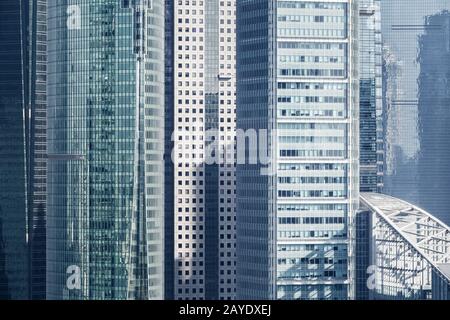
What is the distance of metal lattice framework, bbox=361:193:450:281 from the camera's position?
56.8 metres

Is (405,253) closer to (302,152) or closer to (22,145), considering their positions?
(302,152)

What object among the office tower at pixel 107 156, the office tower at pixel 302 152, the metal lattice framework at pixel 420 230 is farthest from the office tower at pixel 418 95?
the office tower at pixel 107 156

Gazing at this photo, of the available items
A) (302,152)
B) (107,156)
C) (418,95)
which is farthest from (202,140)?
(418,95)

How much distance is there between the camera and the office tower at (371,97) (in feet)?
217

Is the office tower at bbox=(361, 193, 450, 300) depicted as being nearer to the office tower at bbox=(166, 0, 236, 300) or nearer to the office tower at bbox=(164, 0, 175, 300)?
the office tower at bbox=(166, 0, 236, 300)

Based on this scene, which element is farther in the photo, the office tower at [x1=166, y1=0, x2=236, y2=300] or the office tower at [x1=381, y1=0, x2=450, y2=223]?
the office tower at [x1=381, y1=0, x2=450, y2=223]

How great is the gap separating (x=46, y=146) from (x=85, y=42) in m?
6.78

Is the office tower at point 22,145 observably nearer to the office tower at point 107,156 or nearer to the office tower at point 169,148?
the office tower at point 107,156

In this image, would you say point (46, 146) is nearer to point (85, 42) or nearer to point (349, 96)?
point (85, 42)

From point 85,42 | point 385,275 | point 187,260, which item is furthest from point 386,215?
point 85,42

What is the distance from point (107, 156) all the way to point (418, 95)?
25770 millimetres

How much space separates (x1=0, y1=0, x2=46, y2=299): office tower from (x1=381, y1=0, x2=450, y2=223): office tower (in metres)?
19.0

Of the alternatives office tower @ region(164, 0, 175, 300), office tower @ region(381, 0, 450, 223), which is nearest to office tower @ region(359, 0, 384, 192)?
office tower @ region(381, 0, 450, 223)

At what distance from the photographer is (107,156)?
5478 centimetres
